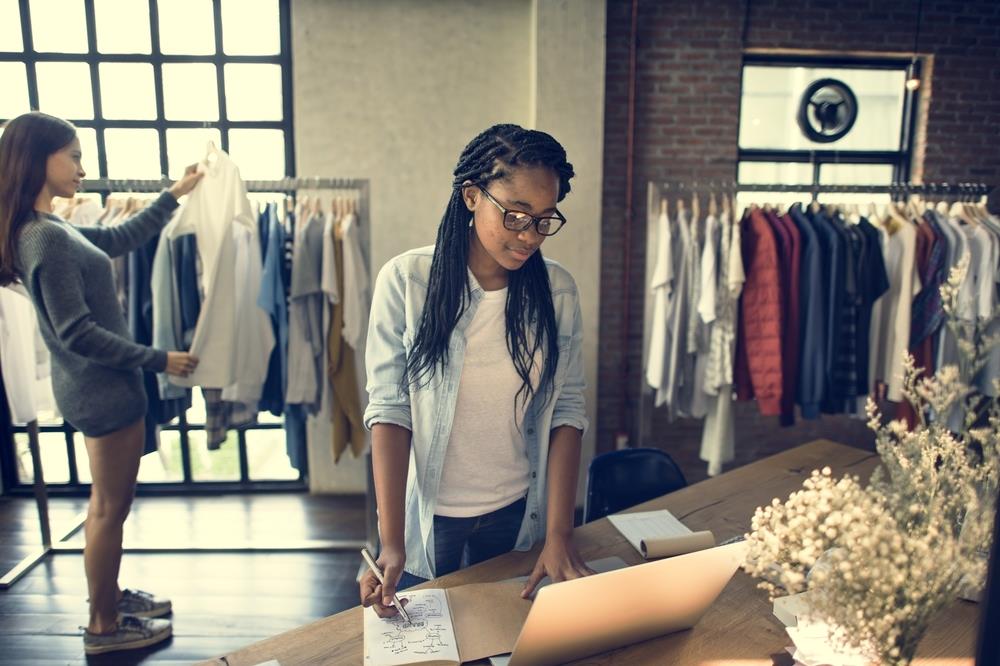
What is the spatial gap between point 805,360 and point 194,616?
9.44 feet

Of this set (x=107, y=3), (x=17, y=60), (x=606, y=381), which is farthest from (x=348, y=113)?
(x=606, y=381)

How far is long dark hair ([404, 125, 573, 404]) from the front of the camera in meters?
1.36

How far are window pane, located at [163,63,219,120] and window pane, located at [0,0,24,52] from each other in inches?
30.6

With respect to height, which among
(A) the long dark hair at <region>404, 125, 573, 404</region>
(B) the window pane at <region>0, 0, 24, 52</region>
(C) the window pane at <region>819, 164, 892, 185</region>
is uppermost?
(B) the window pane at <region>0, 0, 24, 52</region>

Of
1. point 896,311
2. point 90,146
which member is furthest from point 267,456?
point 896,311

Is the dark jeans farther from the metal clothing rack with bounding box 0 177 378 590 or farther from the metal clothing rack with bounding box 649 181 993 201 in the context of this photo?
the metal clothing rack with bounding box 649 181 993 201

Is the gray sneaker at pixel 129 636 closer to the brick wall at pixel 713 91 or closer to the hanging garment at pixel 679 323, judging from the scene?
the hanging garment at pixel 679 323

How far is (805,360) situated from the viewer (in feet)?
10.3

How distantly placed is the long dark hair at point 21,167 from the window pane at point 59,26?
2113 mm

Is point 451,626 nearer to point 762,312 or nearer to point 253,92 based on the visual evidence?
point 762,312

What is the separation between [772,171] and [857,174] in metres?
0.54

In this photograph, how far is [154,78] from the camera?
3.85 metres

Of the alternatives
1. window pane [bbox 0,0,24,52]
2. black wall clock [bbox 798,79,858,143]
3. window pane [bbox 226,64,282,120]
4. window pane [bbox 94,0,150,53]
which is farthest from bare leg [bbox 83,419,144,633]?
black wall clock [bbox 798,79,858,143]

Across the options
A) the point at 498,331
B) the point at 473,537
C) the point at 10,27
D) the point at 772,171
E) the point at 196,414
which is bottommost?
the point at 196,414
